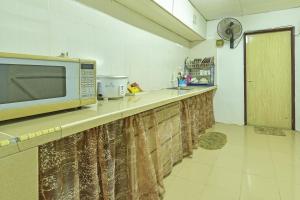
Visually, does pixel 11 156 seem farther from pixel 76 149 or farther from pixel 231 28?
pixel 231 28

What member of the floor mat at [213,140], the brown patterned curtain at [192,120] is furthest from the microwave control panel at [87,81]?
the floor mat at [213,140]

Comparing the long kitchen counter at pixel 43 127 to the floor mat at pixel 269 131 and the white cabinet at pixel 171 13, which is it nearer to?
the white cabinet at pixel 171 13

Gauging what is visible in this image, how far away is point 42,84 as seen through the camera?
0.97 m

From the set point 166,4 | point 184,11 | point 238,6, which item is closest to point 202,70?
point 238,6

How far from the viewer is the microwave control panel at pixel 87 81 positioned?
1140mm

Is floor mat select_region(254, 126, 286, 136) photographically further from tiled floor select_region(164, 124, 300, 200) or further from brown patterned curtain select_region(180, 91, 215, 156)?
brown patterned curtain select_region(180, 91, 215, 156)

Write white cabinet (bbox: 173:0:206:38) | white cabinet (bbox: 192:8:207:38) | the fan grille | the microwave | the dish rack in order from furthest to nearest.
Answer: the dish rack → the fan grille → white cabinet (bbox: 192:8:207:38) → white cabinet (bbox: 173:0:206:38) → the microwave

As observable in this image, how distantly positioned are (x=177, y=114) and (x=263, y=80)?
2570 mm

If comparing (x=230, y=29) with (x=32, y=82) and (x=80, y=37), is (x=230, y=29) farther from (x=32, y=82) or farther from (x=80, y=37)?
(x=32, y=82)

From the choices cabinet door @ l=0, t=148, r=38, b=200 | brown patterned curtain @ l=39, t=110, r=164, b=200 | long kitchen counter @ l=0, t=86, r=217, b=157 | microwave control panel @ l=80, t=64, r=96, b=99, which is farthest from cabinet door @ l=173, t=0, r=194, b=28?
cabinet door @ l=0, t=148, r=38, b=200

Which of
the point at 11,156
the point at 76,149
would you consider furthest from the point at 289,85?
the point at 11,156

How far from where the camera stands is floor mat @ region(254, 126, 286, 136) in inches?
141

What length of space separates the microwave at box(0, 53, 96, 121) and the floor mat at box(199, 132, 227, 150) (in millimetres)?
2150

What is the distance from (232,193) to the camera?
1771 millimetres
